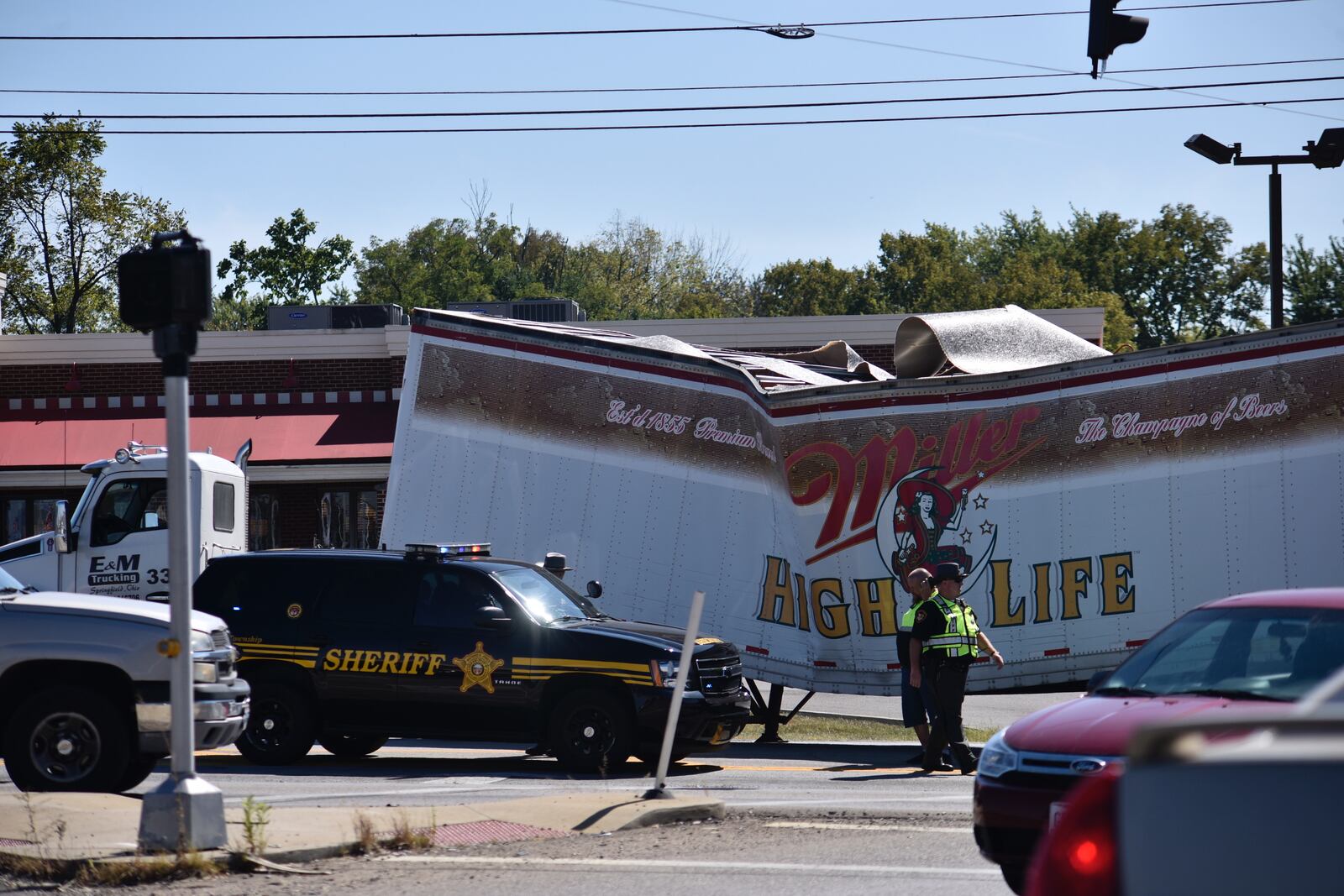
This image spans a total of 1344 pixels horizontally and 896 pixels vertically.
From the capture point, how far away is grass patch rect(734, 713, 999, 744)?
16422mm

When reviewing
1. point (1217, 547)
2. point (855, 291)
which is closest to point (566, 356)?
point (1217, 547)

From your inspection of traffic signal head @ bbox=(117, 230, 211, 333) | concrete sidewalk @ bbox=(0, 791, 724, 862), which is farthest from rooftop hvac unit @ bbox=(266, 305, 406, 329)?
traffic signal head @ bbox=(117, 230, 211, 333)

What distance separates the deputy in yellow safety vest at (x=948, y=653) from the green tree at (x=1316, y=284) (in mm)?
50149

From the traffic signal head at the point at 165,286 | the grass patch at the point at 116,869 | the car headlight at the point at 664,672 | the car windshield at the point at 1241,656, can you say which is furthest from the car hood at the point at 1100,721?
the car headlight at the point at 664,672

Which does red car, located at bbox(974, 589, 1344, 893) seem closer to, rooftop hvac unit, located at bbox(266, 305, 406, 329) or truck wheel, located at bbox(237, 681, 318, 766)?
truck wheel, located at bbox(237, 681, 318, 766)

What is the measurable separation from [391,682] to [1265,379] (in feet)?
26.8

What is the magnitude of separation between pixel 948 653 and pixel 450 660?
4.27 meters

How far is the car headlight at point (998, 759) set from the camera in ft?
23.7

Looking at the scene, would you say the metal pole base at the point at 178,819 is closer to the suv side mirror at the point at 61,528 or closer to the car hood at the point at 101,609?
the car hood at the point at 101,609

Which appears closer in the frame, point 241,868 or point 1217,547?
point 241,868

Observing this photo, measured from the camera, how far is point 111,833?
8.30m

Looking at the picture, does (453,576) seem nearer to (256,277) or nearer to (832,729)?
(832,729)

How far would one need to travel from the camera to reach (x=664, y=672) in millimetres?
12773

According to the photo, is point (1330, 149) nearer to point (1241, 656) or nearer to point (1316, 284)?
point (1241, 656)
